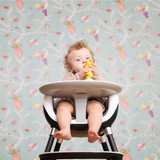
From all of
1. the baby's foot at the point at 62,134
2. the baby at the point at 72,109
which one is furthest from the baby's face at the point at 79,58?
the baby's foot at the point at 62,134

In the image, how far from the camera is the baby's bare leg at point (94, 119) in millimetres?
853

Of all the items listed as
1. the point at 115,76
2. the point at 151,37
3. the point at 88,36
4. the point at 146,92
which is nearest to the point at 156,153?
the point at 146,92

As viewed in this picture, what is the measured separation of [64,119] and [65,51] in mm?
1385

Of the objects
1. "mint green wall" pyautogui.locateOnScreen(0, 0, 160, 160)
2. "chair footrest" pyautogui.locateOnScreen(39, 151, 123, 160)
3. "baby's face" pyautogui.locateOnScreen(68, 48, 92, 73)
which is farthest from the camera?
"mint green wall" pyautogui.locateOnScreen(0, 0, 160, 160)

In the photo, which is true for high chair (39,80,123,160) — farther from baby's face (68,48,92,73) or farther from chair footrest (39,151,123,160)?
baby's face (68,48,92,73)

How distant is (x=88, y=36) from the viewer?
2.26 m

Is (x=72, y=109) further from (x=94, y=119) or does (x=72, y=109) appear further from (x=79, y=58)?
(x=79, y=58)

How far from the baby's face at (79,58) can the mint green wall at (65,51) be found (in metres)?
0.93

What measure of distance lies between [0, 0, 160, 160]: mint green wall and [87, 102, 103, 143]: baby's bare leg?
1.13m

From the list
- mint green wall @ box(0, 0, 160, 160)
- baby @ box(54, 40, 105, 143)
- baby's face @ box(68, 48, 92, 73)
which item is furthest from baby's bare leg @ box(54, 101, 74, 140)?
mint green wall @ box(0, 0, 160, 160)

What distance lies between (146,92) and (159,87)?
149 mm

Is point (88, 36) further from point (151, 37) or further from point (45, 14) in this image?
point (151, 37)

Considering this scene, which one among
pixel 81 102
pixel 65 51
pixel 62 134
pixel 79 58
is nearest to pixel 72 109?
pixel 81 102

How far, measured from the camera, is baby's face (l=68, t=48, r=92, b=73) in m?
1.21
